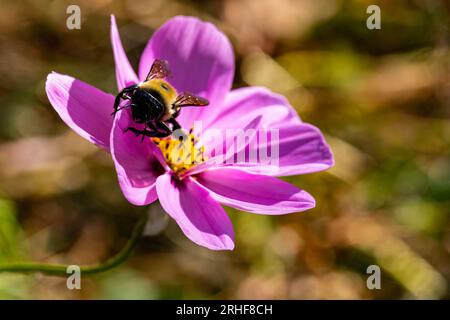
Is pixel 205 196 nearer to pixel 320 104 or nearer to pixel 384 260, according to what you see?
pixel 384 260

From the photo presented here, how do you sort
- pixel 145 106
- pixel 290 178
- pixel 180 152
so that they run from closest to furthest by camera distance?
pixel 145 106
pixel 180 152
pixel 290 178

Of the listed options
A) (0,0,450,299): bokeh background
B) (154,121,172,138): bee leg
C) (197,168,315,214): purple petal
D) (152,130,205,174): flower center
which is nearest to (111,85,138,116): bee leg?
(154,121,172,138): bee leg

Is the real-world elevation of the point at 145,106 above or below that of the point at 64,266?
above

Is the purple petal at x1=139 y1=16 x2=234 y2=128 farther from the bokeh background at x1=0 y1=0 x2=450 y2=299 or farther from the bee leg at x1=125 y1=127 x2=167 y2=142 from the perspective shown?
the bokeh background at x1=0 y1=0 x2=450 y2=299

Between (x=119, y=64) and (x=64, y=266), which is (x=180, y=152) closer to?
(x=119, y=64)

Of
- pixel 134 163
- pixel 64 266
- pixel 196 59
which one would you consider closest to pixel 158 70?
pixel 134 163

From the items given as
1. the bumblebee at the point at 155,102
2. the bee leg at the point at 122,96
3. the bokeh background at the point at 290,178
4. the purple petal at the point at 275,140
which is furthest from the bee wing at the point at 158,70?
the bokeh background at the point at 290,178
